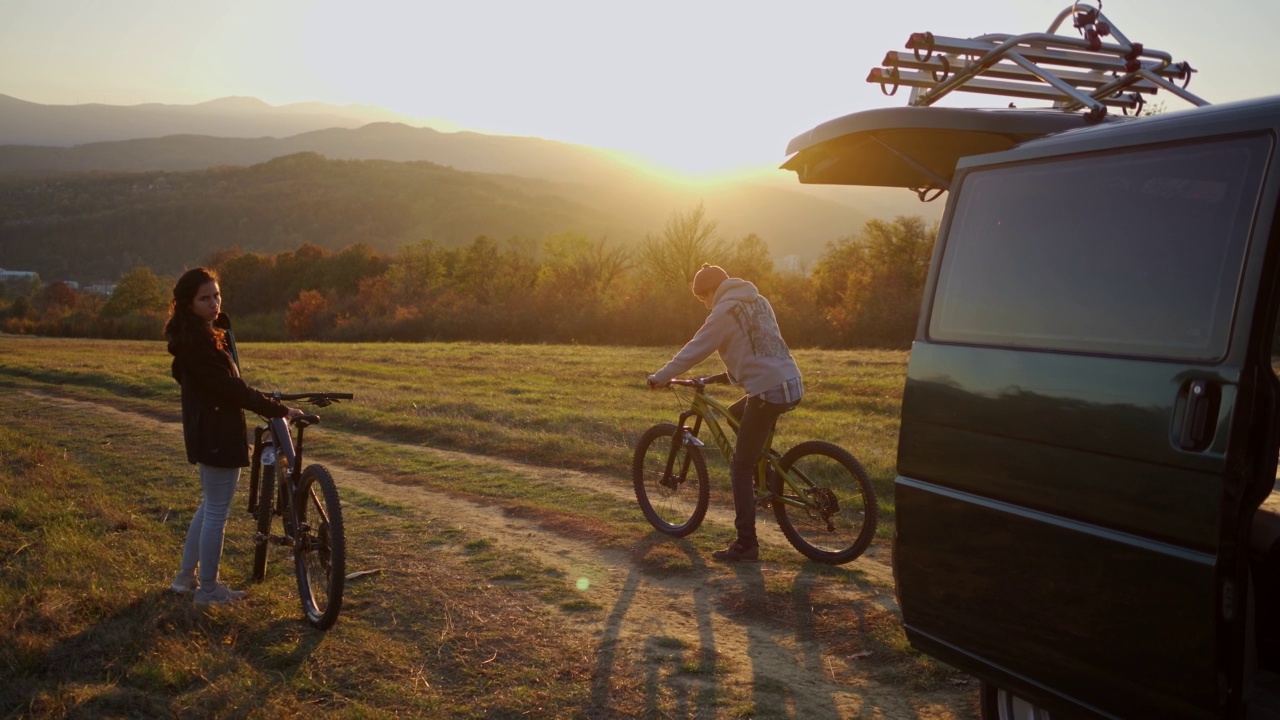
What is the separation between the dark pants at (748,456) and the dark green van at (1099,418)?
9.96 ft

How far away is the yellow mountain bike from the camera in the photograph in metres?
6.93

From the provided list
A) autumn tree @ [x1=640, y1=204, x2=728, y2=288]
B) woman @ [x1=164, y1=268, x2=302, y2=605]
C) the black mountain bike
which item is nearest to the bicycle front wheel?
the black mountain bike

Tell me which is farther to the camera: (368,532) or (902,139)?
(368,532)

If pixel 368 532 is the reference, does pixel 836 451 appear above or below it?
above

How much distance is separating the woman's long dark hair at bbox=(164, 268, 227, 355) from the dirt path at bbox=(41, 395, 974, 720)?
108 inches

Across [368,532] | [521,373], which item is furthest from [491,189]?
[368,532]

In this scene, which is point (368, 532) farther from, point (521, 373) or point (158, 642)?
point (521, 373)

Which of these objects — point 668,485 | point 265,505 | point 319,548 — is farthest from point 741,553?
point 265,505

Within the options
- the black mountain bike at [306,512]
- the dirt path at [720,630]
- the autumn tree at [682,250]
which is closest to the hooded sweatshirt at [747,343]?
the dirt path at [720,630]

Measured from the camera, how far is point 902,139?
4445mm

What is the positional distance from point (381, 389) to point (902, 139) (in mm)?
16846

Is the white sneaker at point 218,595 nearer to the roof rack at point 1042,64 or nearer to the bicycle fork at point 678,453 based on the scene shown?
the bicycle fork at point 678,453

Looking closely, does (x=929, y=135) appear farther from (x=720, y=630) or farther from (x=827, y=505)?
(x=827, y=505)

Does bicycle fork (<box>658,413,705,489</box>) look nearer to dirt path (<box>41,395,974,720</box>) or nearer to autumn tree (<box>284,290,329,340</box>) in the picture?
dirt path (<box>41,395,974,720</box>)
